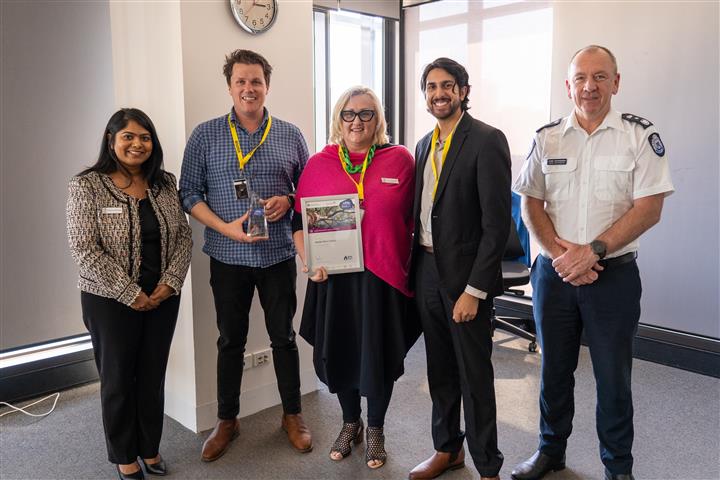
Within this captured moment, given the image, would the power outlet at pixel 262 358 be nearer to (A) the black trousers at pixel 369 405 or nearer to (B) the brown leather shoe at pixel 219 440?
(B) the brown leather shoe at pixel 219 440

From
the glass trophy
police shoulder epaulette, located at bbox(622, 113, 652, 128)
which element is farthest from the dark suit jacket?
the glass trophy

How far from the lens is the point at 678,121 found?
12.2 ft

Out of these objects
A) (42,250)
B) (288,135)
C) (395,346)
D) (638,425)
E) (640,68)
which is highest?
(640,68)

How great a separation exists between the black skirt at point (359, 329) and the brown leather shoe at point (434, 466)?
0.36m

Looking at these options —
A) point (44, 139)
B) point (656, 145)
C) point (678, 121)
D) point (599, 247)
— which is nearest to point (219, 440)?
point (599, 247)

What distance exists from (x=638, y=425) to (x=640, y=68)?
2270 millimetres

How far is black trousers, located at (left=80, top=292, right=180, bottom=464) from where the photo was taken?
2332 millimetres

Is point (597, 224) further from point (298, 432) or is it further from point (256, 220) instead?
point (298, 432)

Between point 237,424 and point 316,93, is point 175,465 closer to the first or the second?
point 237,424

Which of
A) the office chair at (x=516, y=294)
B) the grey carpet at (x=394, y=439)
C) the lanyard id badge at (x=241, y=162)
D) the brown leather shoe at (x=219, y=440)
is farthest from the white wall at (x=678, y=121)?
the brown leather shoe at (x=219, y=440)

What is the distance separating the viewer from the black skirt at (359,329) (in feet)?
7.87

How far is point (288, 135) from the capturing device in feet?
9.02

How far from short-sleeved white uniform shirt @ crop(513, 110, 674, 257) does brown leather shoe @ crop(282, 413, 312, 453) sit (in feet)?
4.91

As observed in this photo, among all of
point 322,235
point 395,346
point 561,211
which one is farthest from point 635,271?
point 322,235
